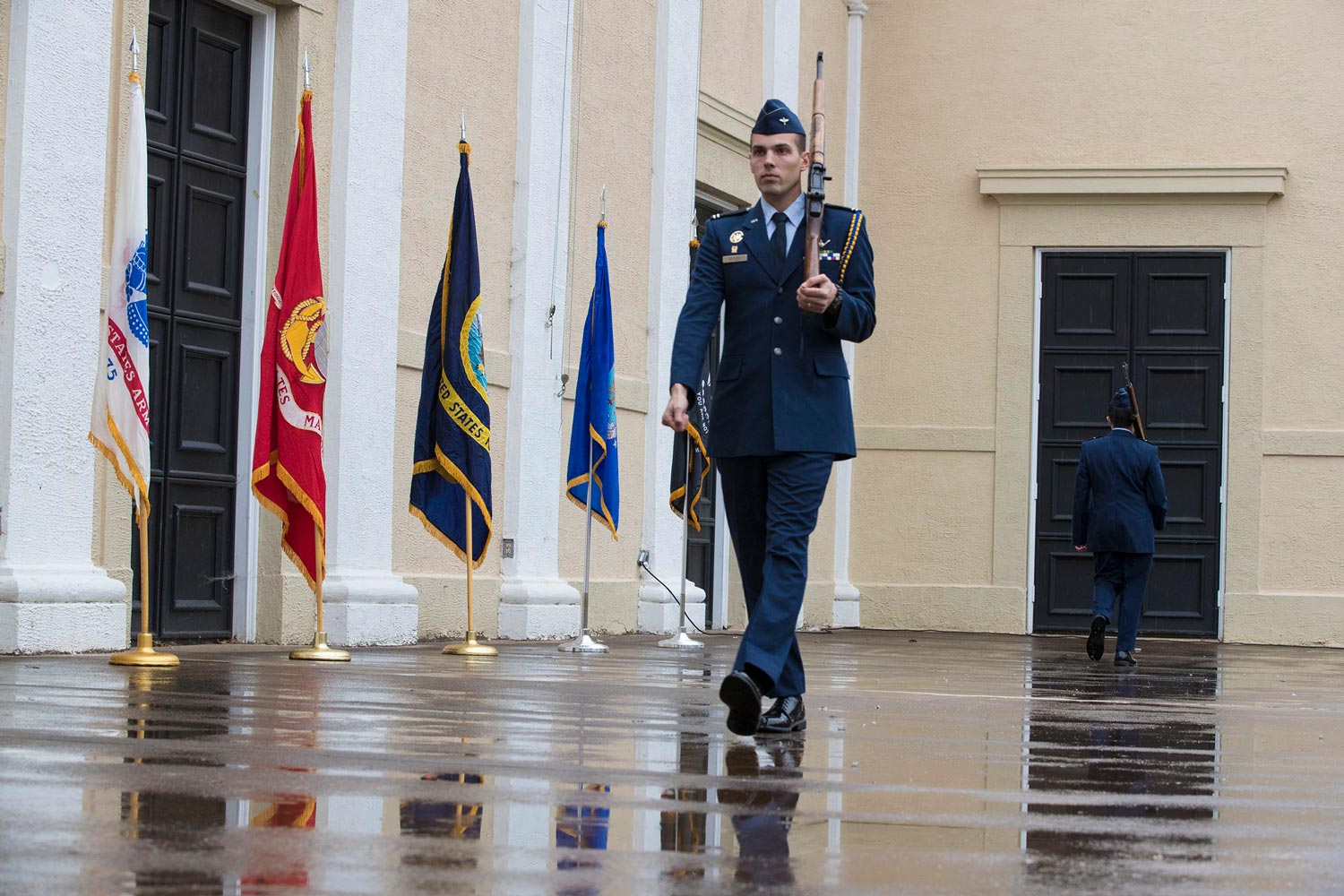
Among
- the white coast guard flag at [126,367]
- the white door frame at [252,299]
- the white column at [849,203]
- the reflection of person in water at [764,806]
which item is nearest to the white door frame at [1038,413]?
the white column at [849,203]

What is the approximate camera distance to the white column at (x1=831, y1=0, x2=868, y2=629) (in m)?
19.9

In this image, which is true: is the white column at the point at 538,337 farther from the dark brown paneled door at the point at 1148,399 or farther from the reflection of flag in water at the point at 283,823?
the reflection of flag in water at the point at 283,823

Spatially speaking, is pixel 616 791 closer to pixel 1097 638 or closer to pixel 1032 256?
pixel 1097 638

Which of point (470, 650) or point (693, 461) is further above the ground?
point (693, 461)

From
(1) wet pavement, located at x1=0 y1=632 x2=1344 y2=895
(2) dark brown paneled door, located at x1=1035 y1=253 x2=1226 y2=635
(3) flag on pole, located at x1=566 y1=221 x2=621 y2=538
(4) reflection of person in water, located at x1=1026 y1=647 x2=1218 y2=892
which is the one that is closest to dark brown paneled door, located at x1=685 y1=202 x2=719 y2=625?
(2) dark brown paneled door, located at x1=1035 y1=253 x2=1226 y2=635

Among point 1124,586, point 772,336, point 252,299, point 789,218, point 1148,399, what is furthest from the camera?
point 1148,399

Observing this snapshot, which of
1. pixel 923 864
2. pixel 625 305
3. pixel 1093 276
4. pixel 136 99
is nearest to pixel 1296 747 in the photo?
pixel 923 864

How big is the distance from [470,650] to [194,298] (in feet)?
7.49

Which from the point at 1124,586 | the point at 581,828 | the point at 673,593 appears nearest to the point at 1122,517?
the point at 1124,586

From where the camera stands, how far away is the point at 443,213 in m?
12.1

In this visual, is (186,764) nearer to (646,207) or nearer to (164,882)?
(164,882)

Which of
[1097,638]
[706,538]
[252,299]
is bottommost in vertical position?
[1097,638]

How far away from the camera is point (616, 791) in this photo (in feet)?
12.6

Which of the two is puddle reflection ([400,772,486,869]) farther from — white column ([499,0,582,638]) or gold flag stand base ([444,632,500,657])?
white column ([499,0,582,638])
